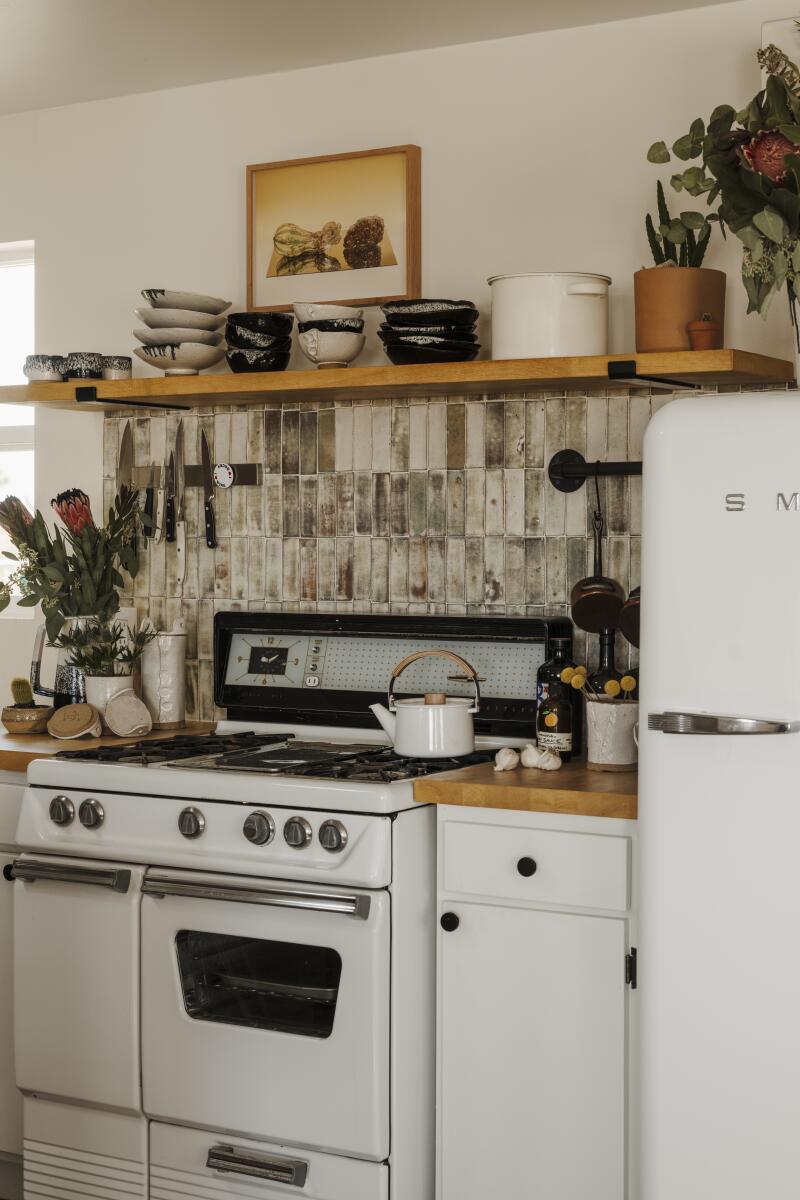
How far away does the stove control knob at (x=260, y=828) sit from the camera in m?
2.59

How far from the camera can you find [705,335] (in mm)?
2707

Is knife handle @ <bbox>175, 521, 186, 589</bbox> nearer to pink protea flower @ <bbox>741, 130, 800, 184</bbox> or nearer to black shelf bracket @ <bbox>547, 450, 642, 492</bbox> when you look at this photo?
black shelf bracket @ <bbox>547, 450, 642, 492</bbox>

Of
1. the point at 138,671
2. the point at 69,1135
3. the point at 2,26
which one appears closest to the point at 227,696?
the point at 138,671

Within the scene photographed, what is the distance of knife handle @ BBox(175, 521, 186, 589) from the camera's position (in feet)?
11.6

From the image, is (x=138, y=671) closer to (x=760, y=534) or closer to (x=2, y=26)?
(x=2, y=26)

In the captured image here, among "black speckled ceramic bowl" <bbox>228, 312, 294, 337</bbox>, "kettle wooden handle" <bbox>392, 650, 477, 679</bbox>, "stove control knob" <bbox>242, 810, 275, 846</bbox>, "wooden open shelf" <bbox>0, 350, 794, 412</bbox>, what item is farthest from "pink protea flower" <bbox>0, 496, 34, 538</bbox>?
"stove control knob" <bbox>242, 810, 275, 846</bbox>

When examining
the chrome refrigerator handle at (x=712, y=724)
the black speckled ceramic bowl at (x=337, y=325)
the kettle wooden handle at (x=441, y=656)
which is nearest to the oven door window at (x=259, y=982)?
the kettle wooden handle at (x=441, y=656)

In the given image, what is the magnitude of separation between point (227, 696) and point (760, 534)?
63.7 inches

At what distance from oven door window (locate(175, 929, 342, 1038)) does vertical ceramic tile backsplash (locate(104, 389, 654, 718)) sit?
2.98ft

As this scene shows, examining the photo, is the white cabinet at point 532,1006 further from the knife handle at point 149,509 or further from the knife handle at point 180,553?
the knife handle at point 149,509

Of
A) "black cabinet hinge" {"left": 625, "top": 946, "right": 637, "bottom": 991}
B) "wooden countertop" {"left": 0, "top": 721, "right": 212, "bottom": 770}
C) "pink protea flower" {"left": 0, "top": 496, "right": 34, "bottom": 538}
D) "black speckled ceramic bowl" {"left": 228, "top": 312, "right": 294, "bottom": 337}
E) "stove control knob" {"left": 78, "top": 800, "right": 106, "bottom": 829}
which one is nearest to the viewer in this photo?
"black cabinet hinge" {"left": 625, "top": 946, "right": 637, "bottom": 991}

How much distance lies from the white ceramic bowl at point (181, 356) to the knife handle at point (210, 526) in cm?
36

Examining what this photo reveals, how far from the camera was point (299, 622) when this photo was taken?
3.33 meters

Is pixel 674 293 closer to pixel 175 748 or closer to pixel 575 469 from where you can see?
pixel 575 469
